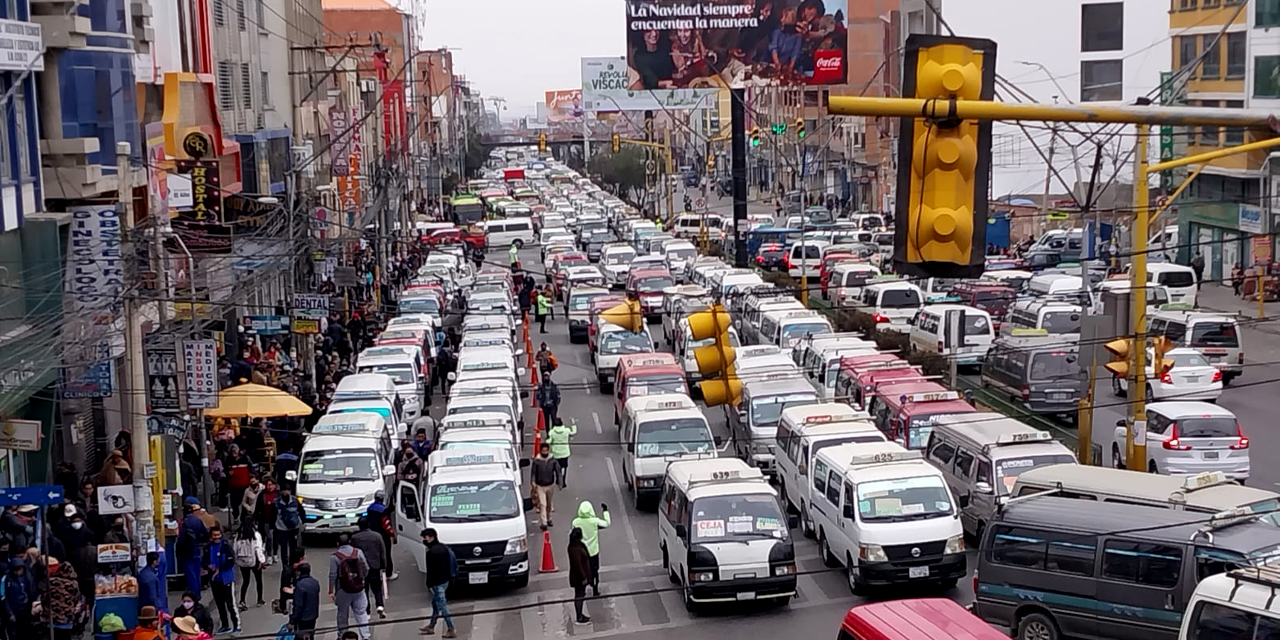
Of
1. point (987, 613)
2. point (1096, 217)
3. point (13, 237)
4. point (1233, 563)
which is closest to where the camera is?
point (1233, 563)

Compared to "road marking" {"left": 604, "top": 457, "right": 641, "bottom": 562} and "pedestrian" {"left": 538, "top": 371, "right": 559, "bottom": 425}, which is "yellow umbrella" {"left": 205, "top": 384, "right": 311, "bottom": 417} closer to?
"road marking" {"left": 604, "top": 457, "right": 641, "bottom": 562}

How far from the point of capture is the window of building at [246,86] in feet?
154

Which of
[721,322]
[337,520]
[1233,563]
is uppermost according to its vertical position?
[721,322]

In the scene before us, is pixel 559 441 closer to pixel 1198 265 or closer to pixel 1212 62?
pixel 1198 265

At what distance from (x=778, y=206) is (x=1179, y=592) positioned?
284 ft

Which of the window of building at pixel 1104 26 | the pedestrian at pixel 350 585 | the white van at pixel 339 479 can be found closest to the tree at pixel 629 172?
the window of building at pixel 1104 26

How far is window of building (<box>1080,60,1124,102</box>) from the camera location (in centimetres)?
7294

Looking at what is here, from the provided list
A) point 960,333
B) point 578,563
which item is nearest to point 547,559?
point 578,563

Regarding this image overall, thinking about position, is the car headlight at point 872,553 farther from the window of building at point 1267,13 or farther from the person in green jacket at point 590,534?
the window of building at point 1267,13

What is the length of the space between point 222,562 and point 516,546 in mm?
3831

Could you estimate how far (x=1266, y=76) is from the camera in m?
52.3

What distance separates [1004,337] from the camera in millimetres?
34281

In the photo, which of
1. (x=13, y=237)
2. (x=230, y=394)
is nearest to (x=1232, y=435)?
(x=230, y=394)

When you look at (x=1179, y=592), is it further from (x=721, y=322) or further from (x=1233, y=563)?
(x=721, y=322)
